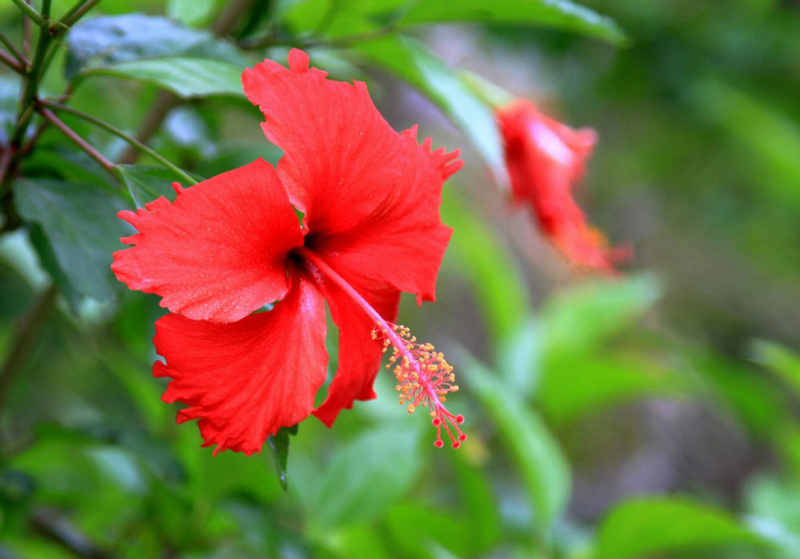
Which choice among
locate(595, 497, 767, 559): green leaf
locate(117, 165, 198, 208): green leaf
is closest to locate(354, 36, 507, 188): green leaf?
locate(117, 165, 198, 208): green leaf

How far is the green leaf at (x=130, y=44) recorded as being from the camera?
548mm

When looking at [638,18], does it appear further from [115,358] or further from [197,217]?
[197,217]

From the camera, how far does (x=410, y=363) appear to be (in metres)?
0.50

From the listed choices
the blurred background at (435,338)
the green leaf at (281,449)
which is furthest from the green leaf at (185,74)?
the green leaf at (281,449)

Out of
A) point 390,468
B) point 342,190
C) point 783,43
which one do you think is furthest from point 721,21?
point 342,190

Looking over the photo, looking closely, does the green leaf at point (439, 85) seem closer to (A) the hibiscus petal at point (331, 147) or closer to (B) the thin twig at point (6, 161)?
(A) the hibiscus petal at point (331, 147)

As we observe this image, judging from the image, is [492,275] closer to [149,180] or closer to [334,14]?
[334,14]

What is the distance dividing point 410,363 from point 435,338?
6.94 ft

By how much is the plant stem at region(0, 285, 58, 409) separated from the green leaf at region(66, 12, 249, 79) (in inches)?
10.7

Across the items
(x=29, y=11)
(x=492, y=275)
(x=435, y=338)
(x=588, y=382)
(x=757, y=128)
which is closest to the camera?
(x=29, y=11)

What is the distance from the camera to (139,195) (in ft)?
1.49

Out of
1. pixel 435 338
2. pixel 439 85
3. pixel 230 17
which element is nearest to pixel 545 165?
pixel 439 85

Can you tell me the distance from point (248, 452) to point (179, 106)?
0.45 metres

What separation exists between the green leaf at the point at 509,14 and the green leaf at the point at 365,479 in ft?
1.54
